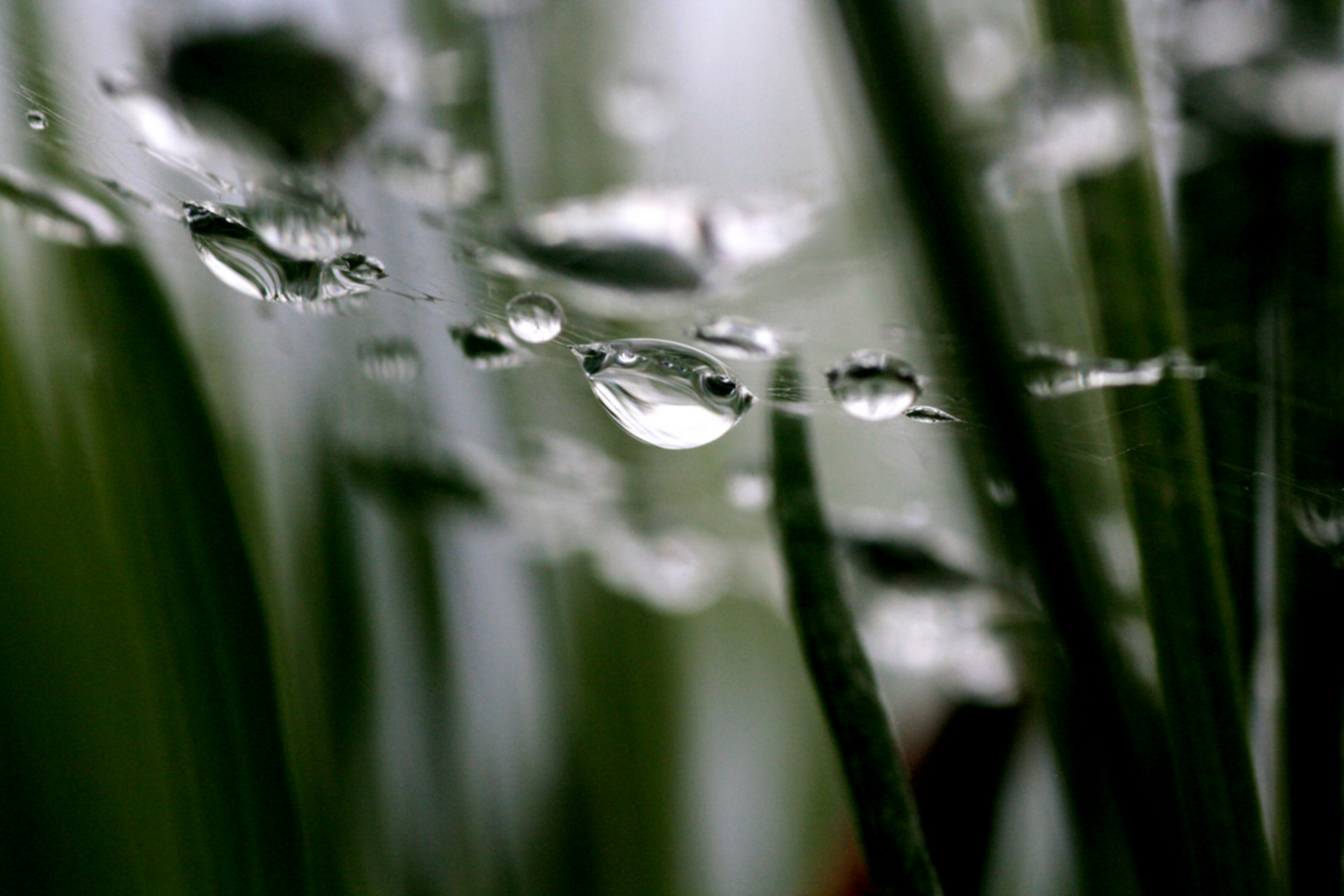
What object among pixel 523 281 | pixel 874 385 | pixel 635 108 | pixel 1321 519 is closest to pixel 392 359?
pixel 523 281

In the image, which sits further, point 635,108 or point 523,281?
point 635,108

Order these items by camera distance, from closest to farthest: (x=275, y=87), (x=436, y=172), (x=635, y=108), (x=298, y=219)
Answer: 1. (x=298, y=219)
2. (x=275, y=87)
3. (x=436, y=172)
4. (x=635, y=108)

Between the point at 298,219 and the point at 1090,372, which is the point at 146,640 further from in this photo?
the point at 1090,372

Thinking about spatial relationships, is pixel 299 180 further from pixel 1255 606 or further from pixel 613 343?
pixel 1255 606

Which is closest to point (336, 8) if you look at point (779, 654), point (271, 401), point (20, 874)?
point (271, 401)

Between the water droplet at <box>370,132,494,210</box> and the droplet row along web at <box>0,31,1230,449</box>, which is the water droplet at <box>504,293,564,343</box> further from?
the water droplet at <box>370,132,494,210</box>

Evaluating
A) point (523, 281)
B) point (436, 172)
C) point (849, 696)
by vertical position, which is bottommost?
point (849, 696)
